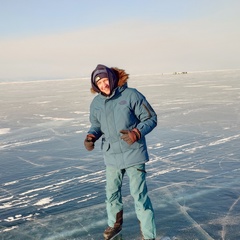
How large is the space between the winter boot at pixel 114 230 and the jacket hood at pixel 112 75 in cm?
111

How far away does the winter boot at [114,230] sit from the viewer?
2754mm

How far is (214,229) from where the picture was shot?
284 centimetres

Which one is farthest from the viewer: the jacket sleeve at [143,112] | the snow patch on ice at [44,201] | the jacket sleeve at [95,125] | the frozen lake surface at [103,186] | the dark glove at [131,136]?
the snow patch on ice at [44,201]

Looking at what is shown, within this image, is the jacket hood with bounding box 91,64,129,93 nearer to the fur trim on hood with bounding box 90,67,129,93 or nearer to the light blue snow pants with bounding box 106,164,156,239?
the fur trim on hood with bounding box 90,67,129,93

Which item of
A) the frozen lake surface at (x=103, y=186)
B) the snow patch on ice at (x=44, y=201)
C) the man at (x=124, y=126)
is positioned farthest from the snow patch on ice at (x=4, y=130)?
the man at (x=124, y=126)

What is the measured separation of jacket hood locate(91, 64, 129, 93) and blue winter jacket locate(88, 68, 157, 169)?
0.04 m

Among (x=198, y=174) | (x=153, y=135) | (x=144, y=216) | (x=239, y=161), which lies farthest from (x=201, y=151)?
(x=144, y=216)

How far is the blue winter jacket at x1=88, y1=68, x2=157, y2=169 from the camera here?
101 inches

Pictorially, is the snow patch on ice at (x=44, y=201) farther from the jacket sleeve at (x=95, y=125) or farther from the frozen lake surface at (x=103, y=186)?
the jacket sleeve at (x=95, y=125)

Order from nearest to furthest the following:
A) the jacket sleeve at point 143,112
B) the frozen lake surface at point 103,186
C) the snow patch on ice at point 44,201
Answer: the jacket sleeve at point 143,112, the frozen lake surface at point 103,186, the snow patch on ice at point 44,201

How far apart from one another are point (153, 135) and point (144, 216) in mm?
Answer: 4514

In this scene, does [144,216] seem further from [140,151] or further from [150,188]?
[150,188]

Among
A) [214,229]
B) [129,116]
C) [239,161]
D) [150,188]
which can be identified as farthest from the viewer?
[239,161]

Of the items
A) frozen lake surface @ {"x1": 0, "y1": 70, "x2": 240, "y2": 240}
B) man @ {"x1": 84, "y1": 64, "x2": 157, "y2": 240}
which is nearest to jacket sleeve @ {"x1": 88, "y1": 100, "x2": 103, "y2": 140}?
man @ {"x1": 84, "y1": 64, "x2": 157, "y2": 240}
